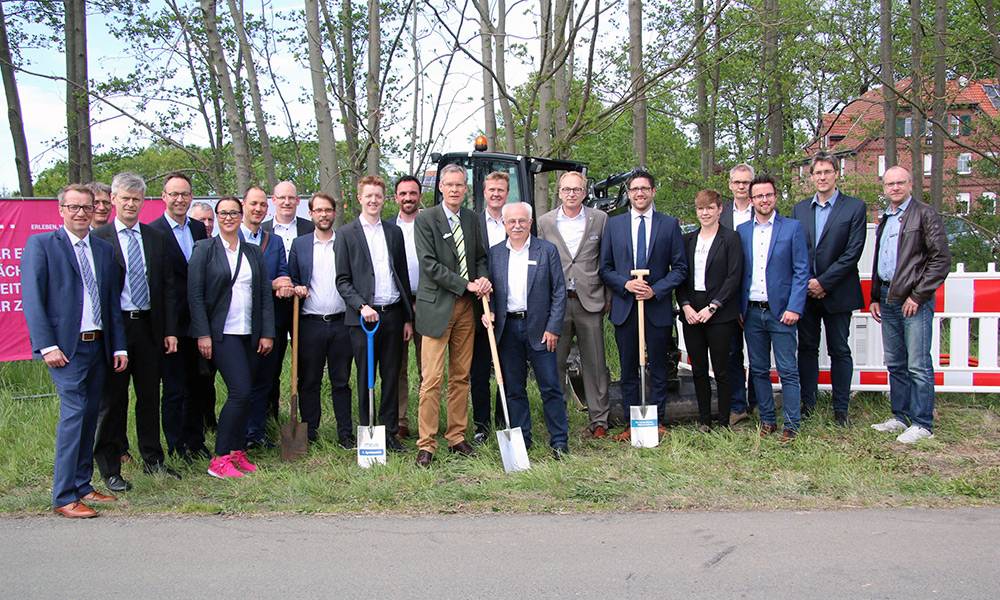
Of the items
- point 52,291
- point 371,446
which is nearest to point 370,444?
point 371,446

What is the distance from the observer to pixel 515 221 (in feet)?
20.3

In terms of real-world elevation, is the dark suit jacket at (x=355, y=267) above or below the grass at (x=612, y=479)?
above

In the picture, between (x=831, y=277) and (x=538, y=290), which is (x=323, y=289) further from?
(x=831, y=277)

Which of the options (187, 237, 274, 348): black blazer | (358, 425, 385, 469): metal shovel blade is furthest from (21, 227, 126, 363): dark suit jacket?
(358, 425, 385, 469): metal shovel blade

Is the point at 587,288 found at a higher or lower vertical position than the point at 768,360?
higher

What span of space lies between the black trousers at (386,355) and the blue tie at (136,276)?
155 cm

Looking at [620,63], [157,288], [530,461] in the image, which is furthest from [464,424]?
[620,63]

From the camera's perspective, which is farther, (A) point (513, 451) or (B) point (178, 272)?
(B) point (178, 272)

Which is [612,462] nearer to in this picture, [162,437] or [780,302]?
[780,302]

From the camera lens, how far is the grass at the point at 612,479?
202 inches

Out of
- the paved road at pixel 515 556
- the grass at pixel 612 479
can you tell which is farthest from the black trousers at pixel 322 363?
the paved road at pixel 515 556

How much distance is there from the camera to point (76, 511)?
5.11 metres

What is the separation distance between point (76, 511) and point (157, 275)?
1689mm

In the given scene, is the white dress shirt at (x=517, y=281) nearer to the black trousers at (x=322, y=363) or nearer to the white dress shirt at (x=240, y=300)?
the black trousers at (x=322, y=363)
